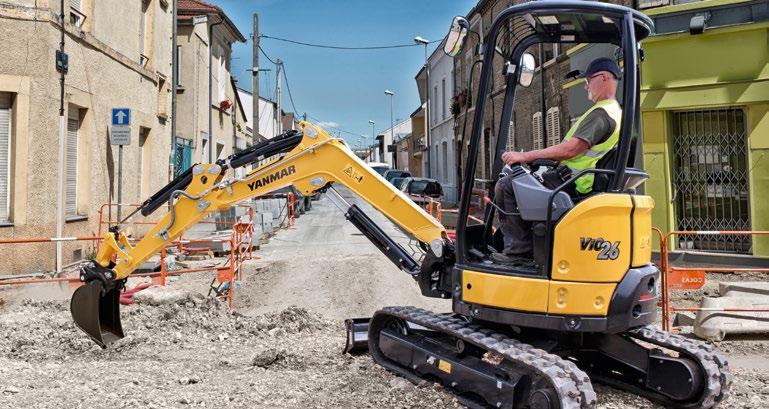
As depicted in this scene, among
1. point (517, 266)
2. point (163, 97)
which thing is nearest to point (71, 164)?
point (163, 97)

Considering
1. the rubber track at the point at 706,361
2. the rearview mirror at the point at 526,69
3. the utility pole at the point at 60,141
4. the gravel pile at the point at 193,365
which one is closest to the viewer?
the rubber track at the point at 706,361

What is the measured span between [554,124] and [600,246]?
13.8 metres

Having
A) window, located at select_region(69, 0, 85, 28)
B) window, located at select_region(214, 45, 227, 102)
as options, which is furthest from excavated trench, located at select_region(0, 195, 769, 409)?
window, located at select_region(214, 45, 227, 102)

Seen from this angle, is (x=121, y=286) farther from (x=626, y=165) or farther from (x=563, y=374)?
(x=626, y=165)

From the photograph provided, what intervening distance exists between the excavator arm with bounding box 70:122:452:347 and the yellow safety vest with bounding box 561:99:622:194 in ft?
4.30

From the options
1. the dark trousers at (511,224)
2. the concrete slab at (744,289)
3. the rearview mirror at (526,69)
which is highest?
the rearview mirror at (526,69)

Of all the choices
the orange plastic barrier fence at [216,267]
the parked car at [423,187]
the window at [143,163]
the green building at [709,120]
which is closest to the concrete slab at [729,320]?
the green building at [709,120]

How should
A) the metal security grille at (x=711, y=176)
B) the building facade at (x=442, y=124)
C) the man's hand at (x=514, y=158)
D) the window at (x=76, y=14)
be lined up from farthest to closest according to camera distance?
the building facade at (x=442, y=124) < the window at (x=76, y=14) < the metal security grille at (x=711, y=176) < the man's hand at (x=514, y=158)

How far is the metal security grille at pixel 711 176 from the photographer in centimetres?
1155

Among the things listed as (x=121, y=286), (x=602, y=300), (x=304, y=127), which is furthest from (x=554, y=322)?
(x=121, y=286)

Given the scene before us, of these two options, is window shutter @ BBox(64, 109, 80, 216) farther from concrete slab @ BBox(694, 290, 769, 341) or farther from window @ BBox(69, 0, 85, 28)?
concrete slab @ BBox(694, 290, 769, 341)

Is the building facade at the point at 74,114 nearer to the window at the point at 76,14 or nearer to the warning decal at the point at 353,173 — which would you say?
the window at the point at 76,14

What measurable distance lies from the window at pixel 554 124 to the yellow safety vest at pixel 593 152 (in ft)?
42.0

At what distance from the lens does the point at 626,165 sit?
4148mm
